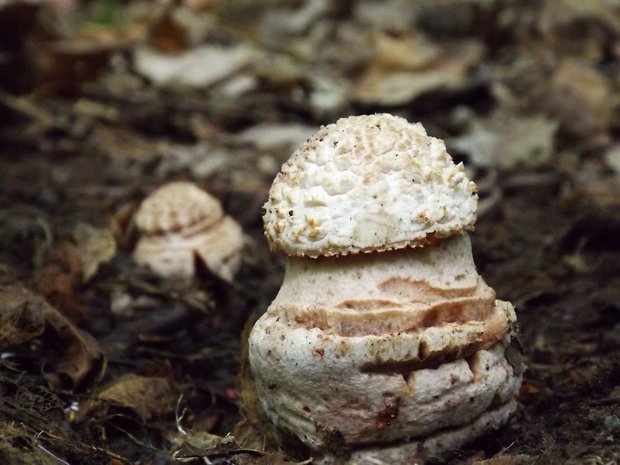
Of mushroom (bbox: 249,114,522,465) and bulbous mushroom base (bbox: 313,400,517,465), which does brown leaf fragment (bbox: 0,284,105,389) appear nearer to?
mushroom (bbox: 249,114,522,465)

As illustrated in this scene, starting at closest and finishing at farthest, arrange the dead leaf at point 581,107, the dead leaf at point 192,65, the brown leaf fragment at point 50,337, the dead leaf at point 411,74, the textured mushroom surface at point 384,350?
1. the textured mushroom surface at point 384,350
2. the brown leaf fragment at point 50,337
3. the dead leaf at point 581,107
4. the dead leaf at point 411,74
5. the dead leaf at point 192,65

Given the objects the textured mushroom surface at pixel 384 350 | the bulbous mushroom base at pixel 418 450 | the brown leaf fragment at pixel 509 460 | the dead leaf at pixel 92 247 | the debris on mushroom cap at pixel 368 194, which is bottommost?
the dead leaf at pixel 92 247

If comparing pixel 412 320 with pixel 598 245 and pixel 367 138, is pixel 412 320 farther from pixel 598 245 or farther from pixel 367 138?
pixel 598 245

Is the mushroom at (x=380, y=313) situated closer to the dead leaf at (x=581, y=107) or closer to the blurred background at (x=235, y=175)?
the blurred background at (x=235, y=175)

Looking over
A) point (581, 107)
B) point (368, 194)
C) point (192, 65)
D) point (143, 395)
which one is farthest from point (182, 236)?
point (192, 65)

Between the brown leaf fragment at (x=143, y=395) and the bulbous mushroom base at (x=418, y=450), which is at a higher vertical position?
the bulbous mushroom base at (x=418, y=450)

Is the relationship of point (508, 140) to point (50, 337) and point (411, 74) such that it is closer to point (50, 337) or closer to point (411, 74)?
point (411, 74)

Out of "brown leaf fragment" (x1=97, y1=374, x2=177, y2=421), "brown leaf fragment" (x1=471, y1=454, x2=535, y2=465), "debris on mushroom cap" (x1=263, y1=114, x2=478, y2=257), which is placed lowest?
"brown leaf fragment" (x1=97, y1=374, x2=177, y2=421)

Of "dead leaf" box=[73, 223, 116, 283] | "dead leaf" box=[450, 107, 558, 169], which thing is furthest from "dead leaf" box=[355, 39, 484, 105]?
"dead leaf" box=[73, 223, 116, 283]

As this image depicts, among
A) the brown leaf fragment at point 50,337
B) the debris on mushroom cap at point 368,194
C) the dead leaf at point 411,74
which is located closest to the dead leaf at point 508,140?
the dead leaf at point 411,74
